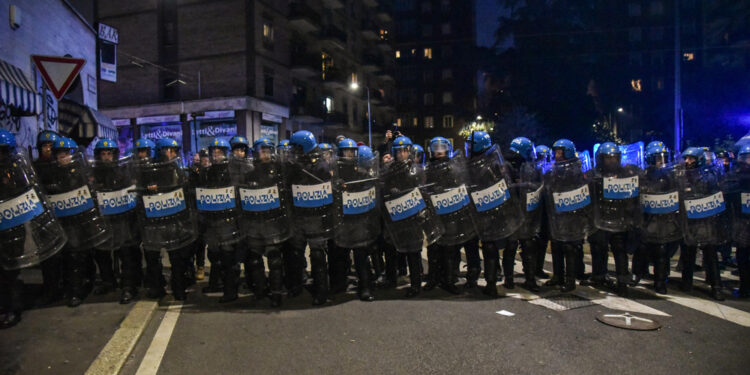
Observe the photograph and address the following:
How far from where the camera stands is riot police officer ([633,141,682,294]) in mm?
6441

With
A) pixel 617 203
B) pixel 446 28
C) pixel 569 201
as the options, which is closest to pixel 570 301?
pixel 569 201

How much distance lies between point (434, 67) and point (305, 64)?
126 ft

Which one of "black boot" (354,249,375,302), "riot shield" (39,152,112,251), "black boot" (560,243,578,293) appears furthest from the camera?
"black boot" (560,243,578,293)

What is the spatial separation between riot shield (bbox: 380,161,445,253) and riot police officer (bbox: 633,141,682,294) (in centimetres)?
274

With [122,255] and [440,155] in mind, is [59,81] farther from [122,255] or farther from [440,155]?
[440,155]

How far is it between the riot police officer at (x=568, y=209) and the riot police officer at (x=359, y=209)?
2.40 metres

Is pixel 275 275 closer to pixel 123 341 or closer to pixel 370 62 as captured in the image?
pixel 123 341

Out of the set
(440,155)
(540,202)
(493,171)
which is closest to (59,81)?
(440,155)

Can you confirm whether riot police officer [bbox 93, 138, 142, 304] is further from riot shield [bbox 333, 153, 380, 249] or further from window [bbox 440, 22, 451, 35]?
window [bbox 440, 22, 451, 35]

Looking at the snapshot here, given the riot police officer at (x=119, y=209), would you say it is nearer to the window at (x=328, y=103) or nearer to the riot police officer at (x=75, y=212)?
the riot police officer at (x=75, y=212)

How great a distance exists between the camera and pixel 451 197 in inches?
255

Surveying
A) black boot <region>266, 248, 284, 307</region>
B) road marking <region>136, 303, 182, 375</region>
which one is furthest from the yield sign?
black boot <region>266, 248, 284, 307</region>

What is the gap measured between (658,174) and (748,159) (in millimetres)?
1055

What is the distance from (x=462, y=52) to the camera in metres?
67.3
